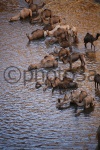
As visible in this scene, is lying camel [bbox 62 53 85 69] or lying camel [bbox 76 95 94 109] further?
lying camel [bbox 62 53 85 69]

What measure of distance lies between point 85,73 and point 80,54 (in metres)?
0.64

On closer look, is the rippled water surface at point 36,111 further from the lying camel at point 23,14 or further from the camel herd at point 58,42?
the lying camel at point 23,14

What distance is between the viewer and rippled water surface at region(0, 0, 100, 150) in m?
8.30

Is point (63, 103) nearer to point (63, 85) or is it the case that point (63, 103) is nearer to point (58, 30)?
point (63, 85)

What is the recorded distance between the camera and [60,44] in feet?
40.3

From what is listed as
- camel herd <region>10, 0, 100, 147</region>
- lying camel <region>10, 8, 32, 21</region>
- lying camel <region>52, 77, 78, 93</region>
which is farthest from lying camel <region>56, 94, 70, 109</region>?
lying camel <region>10, 8, 32, 21</region>

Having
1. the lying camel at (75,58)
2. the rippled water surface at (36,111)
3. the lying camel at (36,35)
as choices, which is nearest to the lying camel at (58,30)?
the lying camel at (36,35)

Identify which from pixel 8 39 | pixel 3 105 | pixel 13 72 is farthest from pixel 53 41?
pixel 3 105

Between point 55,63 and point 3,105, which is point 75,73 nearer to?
point 55,63

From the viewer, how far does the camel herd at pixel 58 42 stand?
9477 mm

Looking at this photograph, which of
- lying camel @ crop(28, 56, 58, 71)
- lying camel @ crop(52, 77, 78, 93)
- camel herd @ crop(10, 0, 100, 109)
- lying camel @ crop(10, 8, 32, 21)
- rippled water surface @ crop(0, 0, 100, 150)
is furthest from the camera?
lying camel @ crop(10, 8, 32, 21)

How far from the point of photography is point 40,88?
33.3 ft

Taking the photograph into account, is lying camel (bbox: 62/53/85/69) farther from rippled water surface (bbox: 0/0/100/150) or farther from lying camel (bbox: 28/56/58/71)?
lying camel (bbox: 28/56/58/71)

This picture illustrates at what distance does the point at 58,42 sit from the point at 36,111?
12.0 feet
